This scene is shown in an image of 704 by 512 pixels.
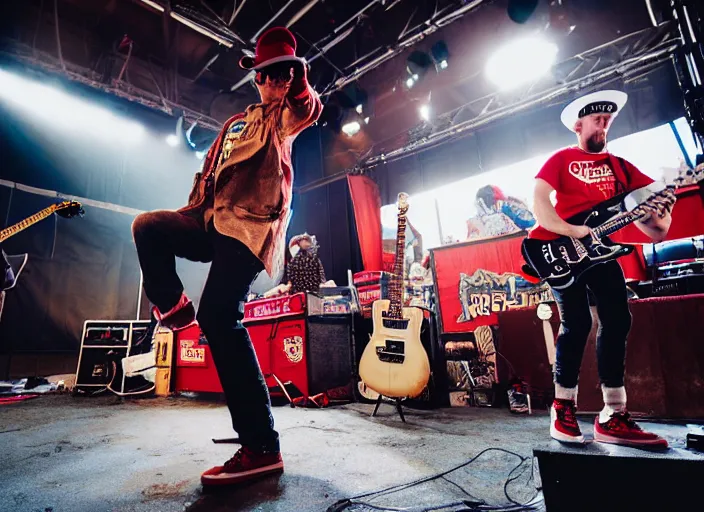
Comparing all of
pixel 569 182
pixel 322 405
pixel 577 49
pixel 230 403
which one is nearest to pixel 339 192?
pixel 577 49

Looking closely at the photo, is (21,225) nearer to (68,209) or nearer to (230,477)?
(68,209)

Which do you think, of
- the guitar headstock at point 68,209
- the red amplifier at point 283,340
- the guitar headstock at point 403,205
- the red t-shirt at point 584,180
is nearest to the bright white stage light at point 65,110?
the guitar headstock at point 68,209

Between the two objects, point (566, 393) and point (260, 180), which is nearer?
point (260, 180)

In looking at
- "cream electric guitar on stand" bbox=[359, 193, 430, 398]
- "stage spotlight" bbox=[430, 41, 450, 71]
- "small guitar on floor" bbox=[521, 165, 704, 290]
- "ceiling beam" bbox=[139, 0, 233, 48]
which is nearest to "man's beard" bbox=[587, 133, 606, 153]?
"small guitar on floor" bbox=[521, 165, 704, 290]

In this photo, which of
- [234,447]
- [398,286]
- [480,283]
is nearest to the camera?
[234,447]

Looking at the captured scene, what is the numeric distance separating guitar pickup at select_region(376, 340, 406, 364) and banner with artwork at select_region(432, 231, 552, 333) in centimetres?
162

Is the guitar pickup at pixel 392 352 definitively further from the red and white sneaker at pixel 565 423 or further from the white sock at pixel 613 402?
the white sock at pixel 613 402

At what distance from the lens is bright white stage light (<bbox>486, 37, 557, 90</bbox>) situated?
5487mm

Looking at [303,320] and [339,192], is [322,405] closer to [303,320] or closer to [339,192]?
[303,320]

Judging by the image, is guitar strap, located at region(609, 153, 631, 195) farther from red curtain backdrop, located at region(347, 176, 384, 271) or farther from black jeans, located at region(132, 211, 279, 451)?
red curtain backdrop, located at region(347, 176, 384, 271)

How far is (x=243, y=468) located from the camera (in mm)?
1418

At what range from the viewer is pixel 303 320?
12.9 feet

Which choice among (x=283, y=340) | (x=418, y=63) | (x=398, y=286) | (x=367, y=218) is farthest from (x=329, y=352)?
(x=418, y=63)

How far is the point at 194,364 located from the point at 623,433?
14.7ft
